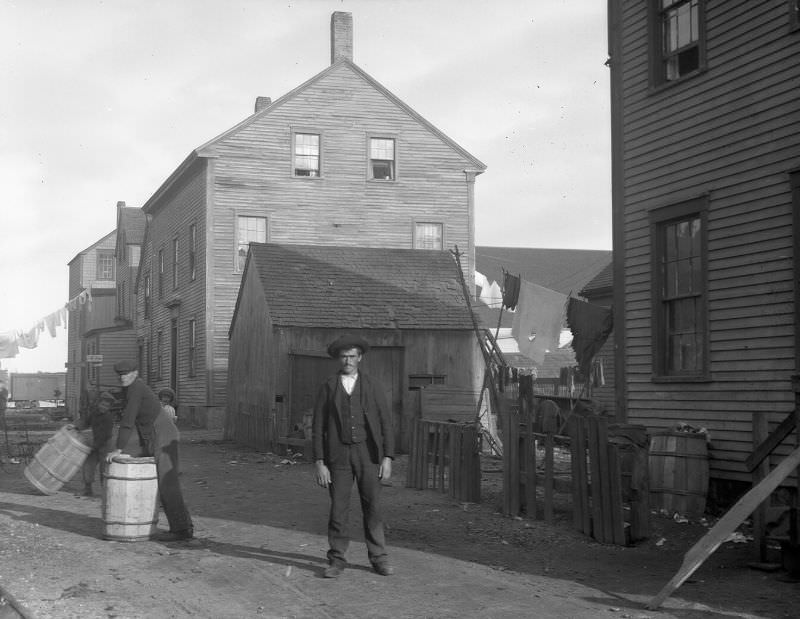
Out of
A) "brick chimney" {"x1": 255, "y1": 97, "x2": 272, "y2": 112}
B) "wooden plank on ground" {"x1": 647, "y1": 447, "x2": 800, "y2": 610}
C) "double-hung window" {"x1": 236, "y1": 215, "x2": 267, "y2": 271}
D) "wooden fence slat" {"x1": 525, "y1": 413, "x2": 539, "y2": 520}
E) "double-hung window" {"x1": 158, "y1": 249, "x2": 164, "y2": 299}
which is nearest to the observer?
"wooden plank on ground" {"x1": 647, "y1": 447, "x2": 800, "y2": 610}

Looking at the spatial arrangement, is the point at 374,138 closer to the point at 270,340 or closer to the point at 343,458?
the point at 270,340

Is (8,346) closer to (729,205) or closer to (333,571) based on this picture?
(729,205)

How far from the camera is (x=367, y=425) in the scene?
8.72 metres

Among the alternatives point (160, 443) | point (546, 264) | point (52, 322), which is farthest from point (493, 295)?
point (160, 443)

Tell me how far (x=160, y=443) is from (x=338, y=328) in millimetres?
11672

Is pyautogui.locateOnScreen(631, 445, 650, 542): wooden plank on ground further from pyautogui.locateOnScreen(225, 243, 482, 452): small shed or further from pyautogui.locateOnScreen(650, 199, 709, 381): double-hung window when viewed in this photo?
pyautogui.locateOnScreen(225, 243, 482, 452): small shed

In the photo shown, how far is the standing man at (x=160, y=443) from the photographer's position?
10.1 m

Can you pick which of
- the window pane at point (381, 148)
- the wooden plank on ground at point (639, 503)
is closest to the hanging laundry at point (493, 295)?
the window pane at point (381, 148)

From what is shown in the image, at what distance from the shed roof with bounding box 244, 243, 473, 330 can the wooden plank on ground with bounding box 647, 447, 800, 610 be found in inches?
578

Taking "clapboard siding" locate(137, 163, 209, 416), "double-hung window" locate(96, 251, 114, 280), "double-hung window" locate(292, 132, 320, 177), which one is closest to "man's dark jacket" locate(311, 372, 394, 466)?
"clapboard siding" locate(137, 163, 209, 416)

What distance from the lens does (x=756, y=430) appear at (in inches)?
358

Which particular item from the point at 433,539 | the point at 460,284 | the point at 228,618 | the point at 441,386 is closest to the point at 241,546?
the point at 433,539

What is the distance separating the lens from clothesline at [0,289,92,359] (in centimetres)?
5172

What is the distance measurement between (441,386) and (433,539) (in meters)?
11.0
